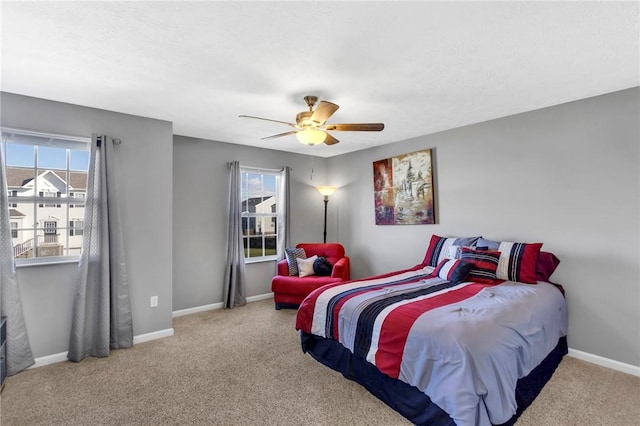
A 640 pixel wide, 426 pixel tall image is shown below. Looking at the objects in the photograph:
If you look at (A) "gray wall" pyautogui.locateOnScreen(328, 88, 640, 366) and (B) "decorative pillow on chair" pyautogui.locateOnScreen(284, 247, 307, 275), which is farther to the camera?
(B) "decorative pillow on chair" pyautogui.locateOnScreen(284, 247, 307, 275)

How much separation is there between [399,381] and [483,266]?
1.58 meters

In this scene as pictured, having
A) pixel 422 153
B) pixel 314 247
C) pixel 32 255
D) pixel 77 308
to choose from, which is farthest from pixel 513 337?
pixel 32 255

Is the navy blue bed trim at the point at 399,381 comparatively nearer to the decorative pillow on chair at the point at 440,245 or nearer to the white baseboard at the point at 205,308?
the decorative pillow on chair at the point at 440,245

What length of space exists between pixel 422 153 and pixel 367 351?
9.77ft

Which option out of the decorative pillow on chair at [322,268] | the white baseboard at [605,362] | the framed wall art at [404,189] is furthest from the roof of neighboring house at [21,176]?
the white baseboard at [605,362]

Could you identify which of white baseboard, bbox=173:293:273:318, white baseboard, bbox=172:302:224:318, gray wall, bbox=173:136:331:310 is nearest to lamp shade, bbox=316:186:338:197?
gray wall, bbox=173:136:331:310

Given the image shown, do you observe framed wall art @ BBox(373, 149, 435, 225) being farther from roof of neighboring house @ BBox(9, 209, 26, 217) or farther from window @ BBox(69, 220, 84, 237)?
roof of neighboring house @ BBox(9, 209, 26, 217)

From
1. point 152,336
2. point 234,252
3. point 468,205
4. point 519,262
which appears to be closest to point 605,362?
point 519,262

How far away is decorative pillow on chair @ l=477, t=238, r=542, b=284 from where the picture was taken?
2.93 metres

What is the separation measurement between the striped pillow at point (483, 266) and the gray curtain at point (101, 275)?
3597 mm

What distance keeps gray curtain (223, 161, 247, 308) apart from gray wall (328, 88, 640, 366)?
282 centimetres

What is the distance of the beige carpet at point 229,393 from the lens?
2070 mm

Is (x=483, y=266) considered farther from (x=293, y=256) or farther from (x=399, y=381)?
(x=293, y=256)

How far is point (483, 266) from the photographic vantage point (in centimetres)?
305
